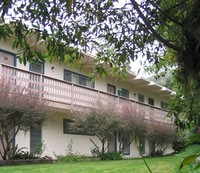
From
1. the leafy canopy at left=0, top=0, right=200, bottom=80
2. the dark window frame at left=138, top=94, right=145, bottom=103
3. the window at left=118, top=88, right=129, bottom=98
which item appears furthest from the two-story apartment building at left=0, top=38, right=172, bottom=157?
the leafy canopy at left=0, top=0, right=200, bottom=80

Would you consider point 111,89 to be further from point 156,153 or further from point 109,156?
point 109,156

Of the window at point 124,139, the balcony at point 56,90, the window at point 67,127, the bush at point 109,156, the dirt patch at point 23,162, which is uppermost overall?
the balcony at point 56,90

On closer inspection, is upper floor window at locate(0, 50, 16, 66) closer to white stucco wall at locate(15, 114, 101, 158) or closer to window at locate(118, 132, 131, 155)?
white stucco wall at locate(15, 114, 101, 158)

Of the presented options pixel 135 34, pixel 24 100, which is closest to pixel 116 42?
pixel 135 34

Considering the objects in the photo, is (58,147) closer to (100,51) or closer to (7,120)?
(7,120)

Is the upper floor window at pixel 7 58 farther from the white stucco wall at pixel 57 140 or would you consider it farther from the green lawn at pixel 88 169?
the green lawn at pixel 88 169

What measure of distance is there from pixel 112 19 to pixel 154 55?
1.07 m

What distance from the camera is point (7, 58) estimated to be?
55.1ft

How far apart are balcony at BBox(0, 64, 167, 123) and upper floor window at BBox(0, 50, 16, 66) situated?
1321 mm

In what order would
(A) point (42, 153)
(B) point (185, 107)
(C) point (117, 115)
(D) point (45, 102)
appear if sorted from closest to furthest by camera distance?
(B) point (185, 107)
(D) point (45, 102)
(A) point (42, 153)
(C) point (117, 115)

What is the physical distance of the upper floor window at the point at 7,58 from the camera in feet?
54.0

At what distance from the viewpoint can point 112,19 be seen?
215 inches

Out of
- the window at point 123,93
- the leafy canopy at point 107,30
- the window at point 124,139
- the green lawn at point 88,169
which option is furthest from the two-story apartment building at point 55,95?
the leafy canopy at point 107,30

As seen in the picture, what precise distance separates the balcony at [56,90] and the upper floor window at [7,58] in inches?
52.0
